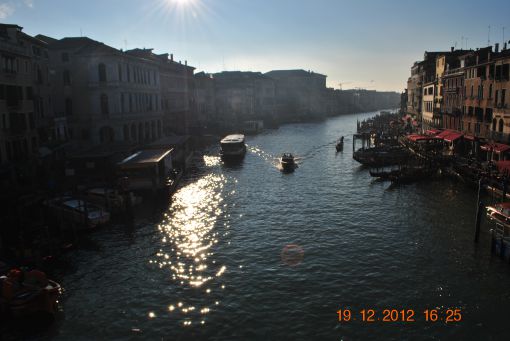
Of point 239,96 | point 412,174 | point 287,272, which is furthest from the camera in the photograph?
point 239,96

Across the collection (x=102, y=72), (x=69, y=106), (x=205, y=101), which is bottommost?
(x=69, y=106)

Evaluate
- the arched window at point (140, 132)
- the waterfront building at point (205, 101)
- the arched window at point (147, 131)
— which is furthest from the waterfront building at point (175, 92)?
the arched window at point (140, 132)

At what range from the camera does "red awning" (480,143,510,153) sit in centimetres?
4773

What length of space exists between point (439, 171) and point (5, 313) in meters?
55.1

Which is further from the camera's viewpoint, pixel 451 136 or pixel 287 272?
pixel 451 136

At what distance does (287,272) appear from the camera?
27.6 metres

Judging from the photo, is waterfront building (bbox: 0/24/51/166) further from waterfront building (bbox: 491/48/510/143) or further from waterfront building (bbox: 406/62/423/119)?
waterfront building (bbox: 406/62/423/119)

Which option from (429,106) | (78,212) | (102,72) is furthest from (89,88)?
(429,106)

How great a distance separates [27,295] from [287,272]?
1520 centimetres

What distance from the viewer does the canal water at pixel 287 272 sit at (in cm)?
2173

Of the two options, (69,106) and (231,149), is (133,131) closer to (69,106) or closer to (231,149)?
(69,106)

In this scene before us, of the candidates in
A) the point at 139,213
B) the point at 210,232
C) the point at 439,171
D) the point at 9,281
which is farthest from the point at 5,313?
the point at 439,171

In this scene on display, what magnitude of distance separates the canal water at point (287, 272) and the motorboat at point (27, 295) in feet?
4.56

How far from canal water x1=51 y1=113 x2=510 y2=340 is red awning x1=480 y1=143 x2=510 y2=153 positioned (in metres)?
7.60
